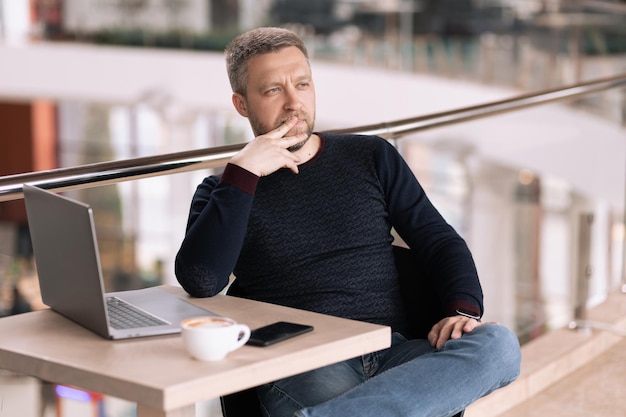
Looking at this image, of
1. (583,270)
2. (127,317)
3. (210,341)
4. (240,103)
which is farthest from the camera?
(583,270)

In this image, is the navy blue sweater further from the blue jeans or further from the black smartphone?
the black smartphone

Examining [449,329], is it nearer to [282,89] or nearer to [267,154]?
[267,154]

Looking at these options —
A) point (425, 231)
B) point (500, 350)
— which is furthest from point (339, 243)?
point (500, 350)

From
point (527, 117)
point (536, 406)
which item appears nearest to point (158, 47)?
point (527, 117)

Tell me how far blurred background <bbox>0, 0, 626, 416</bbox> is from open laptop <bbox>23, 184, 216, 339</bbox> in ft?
11.1

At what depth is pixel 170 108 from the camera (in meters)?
11.3

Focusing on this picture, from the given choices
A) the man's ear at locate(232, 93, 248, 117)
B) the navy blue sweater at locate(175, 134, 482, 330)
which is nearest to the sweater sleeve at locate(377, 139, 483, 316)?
the navy blue sweater at locate(175, 134, 482, 330)

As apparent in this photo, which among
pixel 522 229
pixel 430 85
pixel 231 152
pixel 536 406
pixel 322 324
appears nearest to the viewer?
pixel 322 324

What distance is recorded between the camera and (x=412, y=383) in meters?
1.75

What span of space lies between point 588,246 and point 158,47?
8150mm

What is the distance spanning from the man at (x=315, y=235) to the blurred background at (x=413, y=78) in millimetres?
2840

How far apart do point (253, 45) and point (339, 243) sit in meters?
0.48

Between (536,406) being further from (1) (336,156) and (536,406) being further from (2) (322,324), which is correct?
(2) (322,324)

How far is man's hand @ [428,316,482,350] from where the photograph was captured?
1.96 m
